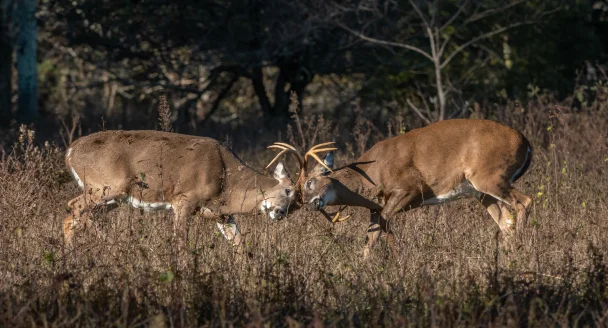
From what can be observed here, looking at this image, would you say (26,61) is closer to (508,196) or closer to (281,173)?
(281,173)

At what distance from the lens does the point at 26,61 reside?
64.6 feet

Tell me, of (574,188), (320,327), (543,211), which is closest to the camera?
(320,327)

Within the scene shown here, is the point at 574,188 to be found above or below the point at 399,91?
above

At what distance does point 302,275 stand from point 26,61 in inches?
576

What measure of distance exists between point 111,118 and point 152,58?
1670mm

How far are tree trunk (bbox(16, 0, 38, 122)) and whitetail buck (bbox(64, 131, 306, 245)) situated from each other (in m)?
10.1

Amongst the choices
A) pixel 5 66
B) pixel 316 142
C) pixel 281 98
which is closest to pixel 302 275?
pixel 316 142

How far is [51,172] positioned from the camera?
9.59 meters

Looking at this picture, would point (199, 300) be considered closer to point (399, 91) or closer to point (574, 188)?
point (574, 188)

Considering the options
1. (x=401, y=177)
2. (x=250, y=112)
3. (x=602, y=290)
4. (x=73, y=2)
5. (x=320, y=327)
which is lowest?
(x=250, y=112)

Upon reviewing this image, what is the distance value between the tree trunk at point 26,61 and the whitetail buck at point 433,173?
37.2ft

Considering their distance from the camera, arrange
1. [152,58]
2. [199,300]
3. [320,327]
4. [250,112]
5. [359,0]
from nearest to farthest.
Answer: [320,327], [199,300], [359,0], [152,58], [250,112]

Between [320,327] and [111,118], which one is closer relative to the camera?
[320,327]

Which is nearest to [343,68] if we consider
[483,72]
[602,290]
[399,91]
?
[399,91]
